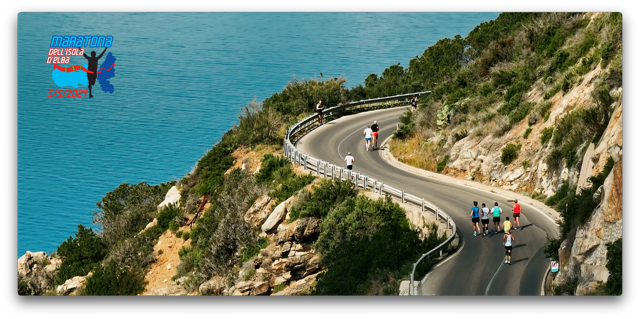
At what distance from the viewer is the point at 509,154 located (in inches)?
1564

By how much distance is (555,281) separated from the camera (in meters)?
26.8

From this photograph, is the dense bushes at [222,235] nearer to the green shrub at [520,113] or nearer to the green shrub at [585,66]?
the green shrub at [520,113]

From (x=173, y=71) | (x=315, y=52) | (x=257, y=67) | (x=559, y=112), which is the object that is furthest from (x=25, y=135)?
(x=559, y=112)

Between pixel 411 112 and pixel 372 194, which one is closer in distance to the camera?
pixel 372 194

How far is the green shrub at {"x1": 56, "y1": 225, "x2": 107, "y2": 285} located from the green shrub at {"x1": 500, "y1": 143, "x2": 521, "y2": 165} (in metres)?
21.2

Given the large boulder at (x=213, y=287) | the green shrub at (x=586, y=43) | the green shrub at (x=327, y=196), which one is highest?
the green shrub at (x=586, y=43)

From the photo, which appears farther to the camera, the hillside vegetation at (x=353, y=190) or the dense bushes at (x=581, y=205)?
the hillside vegetation at (x=353, y=190)

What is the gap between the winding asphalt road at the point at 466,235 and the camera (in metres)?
26.9

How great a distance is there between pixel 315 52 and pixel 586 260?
299 ft

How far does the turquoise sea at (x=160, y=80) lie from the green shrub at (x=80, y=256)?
15.8 meters

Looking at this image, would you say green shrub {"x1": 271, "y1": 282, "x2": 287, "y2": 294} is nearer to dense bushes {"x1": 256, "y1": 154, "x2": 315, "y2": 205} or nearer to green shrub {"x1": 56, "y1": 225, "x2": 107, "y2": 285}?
dense bushes {"x1": 256, "y1": 154, "x2": 315, "y2": 205}

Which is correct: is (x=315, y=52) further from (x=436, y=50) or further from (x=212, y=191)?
(x=212, y=191)

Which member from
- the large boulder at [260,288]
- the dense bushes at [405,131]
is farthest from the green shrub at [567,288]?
the dense bushes at [405,131]

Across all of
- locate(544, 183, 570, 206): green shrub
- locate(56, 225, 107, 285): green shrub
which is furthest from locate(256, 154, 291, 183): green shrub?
locate(544, 183, 570, 206): green shrub
